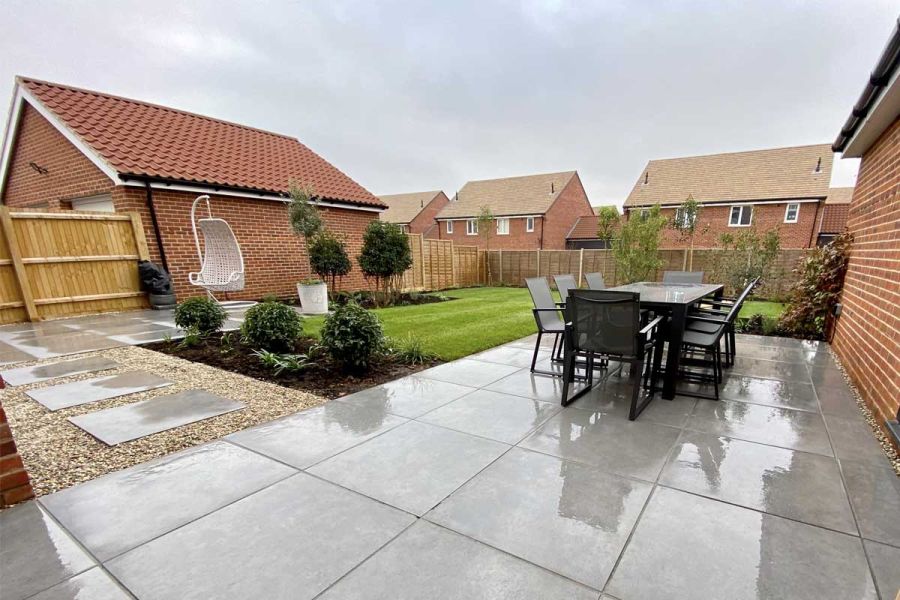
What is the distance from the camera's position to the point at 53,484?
2119 millimetres

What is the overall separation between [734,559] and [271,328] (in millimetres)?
4810

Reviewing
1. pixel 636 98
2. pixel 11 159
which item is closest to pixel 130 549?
pixel 636 98

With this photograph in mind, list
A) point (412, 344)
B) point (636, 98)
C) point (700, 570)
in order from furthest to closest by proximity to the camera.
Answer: point (636, 98), point (412, 344), point (700, 570)

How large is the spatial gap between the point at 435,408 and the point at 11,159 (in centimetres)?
1453

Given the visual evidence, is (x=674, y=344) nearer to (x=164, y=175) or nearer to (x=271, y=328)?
(x=271, y=328)

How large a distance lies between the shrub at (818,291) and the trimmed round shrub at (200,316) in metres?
9.02

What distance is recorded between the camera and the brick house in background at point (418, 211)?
3216 centimetres

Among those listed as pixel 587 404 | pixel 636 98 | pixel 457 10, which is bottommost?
pixel 587 404

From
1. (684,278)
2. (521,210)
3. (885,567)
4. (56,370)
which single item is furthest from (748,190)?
(56,370)

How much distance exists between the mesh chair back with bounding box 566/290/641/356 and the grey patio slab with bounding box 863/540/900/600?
5.42 ft

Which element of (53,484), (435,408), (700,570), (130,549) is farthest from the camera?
(435,408)

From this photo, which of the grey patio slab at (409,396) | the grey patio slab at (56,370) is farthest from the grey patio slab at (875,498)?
the grey patio slab at (56,370)

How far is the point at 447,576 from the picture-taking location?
4.95 feet

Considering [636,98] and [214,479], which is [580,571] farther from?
[636,98]
